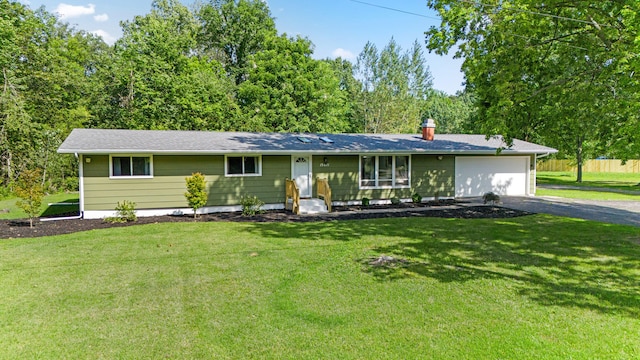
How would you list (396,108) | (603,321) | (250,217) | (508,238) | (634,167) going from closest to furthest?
(603,321) → (508,238) → (250,217) → (396,108) → (634,167)

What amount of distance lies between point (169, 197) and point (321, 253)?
7.16 m

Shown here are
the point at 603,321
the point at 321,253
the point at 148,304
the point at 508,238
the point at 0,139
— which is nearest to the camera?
the point at 603,321

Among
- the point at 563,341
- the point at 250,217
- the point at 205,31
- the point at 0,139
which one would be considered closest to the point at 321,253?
the point at 563,341

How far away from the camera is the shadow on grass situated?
16.9ft

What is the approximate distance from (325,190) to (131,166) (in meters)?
6.63

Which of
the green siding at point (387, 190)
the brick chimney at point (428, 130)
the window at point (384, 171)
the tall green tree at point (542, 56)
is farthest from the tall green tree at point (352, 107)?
the tall green tree at point (542, 56)

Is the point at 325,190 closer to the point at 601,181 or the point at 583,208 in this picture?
the point at 583,208

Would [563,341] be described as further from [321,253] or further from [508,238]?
[508,238]

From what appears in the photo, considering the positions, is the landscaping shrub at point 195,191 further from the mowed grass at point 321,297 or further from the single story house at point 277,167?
the mowed grass at point 321,297

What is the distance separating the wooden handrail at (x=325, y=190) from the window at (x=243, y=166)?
2329 mm

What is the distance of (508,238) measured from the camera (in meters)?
8.45

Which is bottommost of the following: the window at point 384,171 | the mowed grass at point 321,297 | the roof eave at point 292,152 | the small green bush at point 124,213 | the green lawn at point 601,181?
the mowed grass at point 321,297

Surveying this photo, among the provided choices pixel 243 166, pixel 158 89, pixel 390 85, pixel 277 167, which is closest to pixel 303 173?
pixel 277 167

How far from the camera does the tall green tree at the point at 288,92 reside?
2642 centimetres
